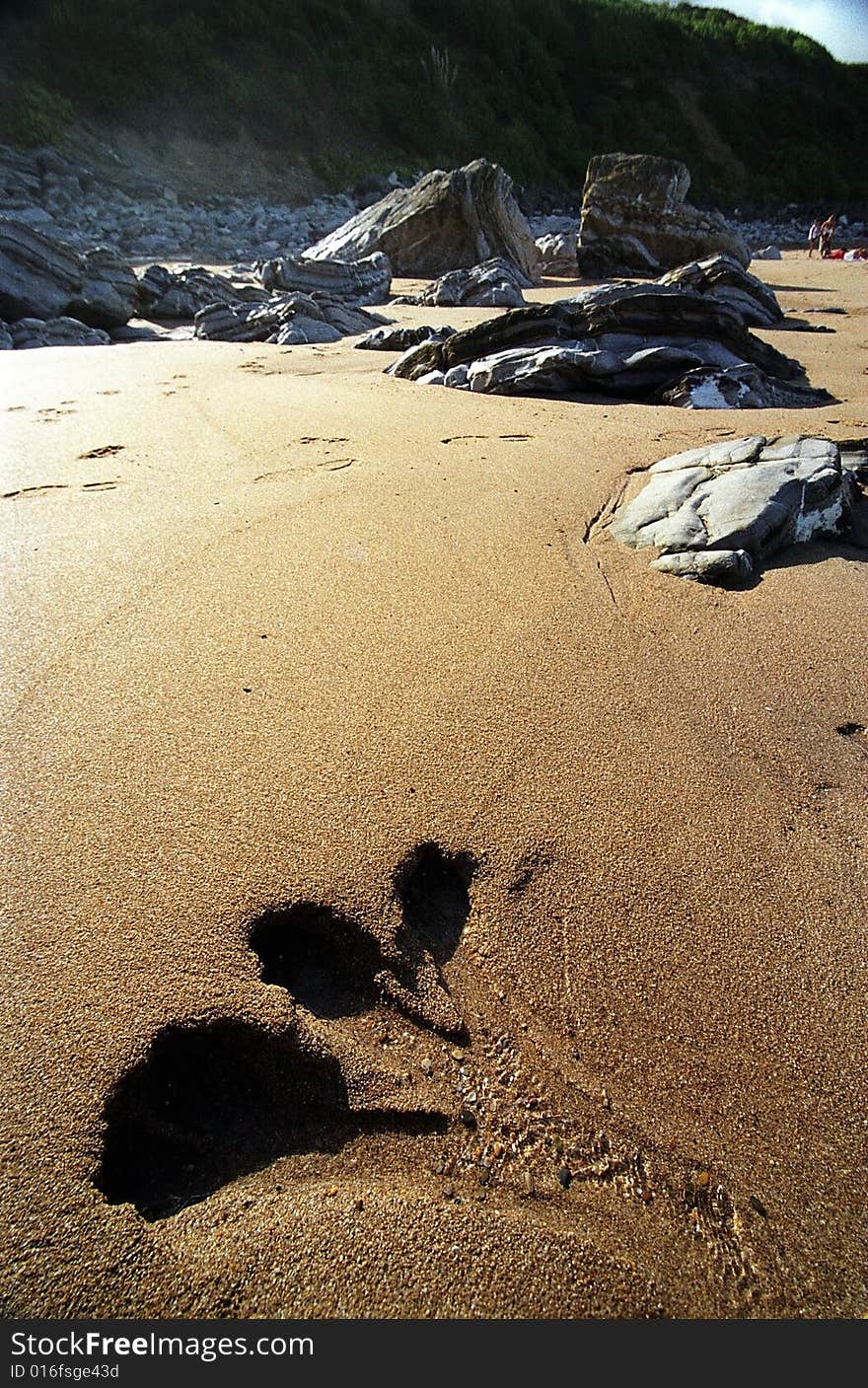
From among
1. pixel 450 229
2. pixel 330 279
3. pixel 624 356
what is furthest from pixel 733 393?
pixel 450 229

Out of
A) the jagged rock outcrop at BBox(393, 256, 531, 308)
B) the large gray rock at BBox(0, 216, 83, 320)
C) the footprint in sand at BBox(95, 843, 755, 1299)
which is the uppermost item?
the large gray rock at BBox(0, 216, 83, 320)

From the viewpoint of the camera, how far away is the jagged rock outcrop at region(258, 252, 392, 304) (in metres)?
8.48

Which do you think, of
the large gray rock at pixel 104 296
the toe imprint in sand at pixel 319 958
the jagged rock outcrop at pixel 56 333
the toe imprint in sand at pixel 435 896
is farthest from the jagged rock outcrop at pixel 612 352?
the large gray rock at pixel 104 296

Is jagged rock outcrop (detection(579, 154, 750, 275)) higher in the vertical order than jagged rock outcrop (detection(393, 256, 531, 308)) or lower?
higher

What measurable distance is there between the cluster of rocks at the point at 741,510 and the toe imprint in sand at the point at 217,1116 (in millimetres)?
1724

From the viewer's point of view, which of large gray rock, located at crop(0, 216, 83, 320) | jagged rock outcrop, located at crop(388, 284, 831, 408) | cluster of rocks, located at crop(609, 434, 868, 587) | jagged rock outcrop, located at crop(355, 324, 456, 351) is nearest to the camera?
cluster of rocks, located at crop(609, 434, 868, 587)

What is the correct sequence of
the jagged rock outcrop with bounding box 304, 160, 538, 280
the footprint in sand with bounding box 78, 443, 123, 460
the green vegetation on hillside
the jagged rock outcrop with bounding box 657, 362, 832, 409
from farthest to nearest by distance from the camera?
the green vegetation on hillside < the jagged rock outcrop with bounding box 304, 160, 538, 280 < the jagged rock outcrop with bounding box 657, 362, 832, 409 < the footprint in sand with bounding box 78, 443, 123, 460

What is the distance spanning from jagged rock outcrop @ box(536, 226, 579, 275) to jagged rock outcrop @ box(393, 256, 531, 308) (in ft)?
11.4

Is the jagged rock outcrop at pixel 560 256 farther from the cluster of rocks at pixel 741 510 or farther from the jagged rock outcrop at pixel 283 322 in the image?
the cluster of rocks at pixel 741 510

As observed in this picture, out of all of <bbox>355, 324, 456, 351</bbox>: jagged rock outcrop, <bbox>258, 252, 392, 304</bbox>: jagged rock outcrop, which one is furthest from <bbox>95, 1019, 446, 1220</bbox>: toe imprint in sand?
<bbox>258, 252, 392, 304</bbox>: jagged rock outcrop

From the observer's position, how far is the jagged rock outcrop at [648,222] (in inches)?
403

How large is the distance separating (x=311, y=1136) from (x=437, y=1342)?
27 cm

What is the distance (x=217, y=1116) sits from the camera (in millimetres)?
1021

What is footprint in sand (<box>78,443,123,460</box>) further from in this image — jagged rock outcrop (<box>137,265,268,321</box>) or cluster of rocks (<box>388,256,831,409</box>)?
jagged rock outcrop (<box>137,265,268,321</box>)
